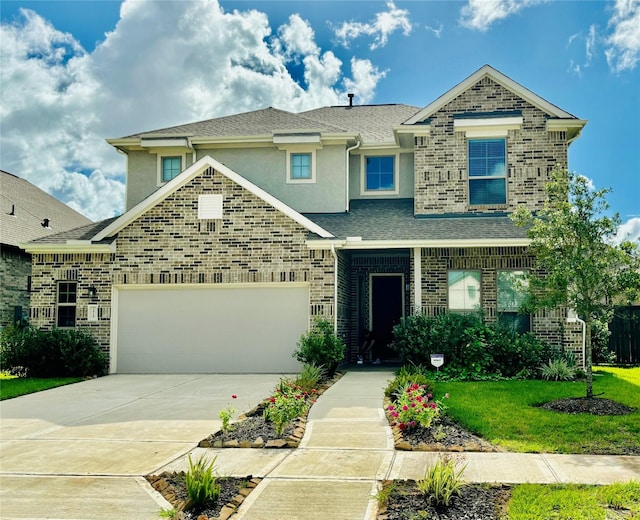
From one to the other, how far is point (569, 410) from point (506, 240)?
573 cm

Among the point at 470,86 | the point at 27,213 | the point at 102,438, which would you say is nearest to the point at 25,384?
the point at 102,438

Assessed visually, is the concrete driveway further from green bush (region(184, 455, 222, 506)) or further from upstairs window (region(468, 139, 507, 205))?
upstairs window (region(468, 139, 507, 205))

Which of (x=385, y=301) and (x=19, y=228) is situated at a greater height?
(x=19, y=228)

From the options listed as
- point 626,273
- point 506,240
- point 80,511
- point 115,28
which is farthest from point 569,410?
point 115,28

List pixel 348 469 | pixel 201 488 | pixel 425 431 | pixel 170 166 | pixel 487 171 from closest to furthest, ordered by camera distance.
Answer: pixel 201 488 < pixel 348 469 < pixel 425 431 < pixel 487 171 < pixel 170 166

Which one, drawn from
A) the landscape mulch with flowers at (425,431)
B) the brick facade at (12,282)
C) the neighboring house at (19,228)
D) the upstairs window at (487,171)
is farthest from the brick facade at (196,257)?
the landscape mulch with flowers at (425,431)

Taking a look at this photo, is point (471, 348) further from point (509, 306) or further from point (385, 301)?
point (385, 301)

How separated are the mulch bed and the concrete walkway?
197 millimetres

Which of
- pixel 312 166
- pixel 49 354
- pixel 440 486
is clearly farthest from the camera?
pixel 312 166

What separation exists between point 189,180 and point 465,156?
6.95m

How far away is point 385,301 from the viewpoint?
18125 millimetres

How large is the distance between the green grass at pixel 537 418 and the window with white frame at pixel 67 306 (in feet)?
30.0

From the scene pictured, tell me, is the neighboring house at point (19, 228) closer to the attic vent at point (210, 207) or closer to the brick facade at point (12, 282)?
the brick facade at point (12, 282)

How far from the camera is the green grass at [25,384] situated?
502 inches
